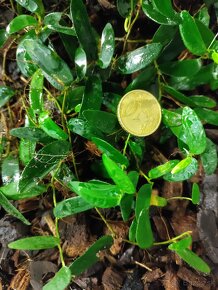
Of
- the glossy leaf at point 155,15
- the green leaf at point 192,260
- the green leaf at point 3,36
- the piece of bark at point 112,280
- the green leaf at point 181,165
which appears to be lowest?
the piece of bark at point 112,280

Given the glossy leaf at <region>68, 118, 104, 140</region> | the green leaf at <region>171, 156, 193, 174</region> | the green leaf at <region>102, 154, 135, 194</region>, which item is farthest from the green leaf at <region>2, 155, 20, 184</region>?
the green leaf at <region>171, 156, 193, 174</region>

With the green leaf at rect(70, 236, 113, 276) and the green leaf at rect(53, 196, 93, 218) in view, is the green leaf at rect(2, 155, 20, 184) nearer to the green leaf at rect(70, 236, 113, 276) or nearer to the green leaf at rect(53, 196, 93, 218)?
the green leaf at rect(53, 196, 93, 218)

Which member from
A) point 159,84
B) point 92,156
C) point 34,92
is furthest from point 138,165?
point 34,92

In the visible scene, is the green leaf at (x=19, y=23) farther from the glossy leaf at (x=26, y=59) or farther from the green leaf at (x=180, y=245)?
the green leaf at (x=180, y=245)

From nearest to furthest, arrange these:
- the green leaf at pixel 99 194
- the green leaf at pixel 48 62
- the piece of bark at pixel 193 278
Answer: the green leaf at pixel 99 194 → the green leaf at pixel 48 62 → the piece of bark at pixel 193 278

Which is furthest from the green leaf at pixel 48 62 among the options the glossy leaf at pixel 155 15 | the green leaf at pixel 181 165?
the green leaf at pixel 181 165

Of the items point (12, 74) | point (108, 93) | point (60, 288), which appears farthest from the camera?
point (12, 74)

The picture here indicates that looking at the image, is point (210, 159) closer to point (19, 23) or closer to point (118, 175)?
point (118, 175)

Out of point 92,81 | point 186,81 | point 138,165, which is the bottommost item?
point 138,165

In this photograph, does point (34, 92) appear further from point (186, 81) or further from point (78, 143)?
point (186, 81)
